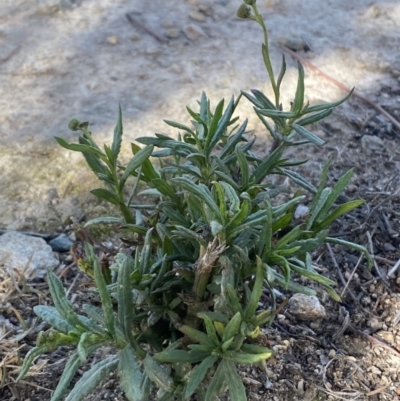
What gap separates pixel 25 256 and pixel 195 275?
93cm

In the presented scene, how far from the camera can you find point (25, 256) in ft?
6.44

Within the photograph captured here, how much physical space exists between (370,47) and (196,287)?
7.81 feet

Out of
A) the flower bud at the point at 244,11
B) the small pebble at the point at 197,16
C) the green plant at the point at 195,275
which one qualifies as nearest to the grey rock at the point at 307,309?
the green plant at the point at 195,275

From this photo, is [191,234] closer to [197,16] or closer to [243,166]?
[243,166]

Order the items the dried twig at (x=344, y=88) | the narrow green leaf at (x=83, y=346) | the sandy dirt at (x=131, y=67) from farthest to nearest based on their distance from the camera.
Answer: the dried twig at (x=344, y=88) → the sandy dirt at (x=131, y=67) → the narrow green leaf at (x=83, y=346)

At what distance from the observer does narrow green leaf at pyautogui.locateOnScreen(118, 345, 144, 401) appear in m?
1.07

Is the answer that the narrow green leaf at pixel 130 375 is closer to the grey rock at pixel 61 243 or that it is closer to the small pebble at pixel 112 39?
the grey rock at pixel 61 243

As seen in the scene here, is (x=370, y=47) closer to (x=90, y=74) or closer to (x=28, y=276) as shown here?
(x=90, y=74)

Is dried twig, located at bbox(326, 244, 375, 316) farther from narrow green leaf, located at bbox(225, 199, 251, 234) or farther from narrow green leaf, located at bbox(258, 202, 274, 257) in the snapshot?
narrow green leaf, located at bbox(225, 199, 251, 234)

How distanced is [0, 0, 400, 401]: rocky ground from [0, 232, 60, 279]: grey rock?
0.05 m

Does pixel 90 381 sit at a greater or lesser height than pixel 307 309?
greater

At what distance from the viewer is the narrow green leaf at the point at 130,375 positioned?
1.07 metres

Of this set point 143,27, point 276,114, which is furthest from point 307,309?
point 143,27

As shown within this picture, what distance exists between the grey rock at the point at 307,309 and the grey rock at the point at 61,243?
0.76 meters
